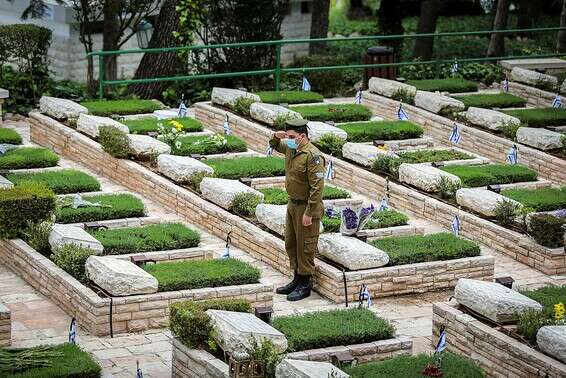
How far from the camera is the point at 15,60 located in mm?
24391

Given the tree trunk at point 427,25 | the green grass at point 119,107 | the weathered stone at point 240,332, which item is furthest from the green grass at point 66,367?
the tree trunk at point 427,25

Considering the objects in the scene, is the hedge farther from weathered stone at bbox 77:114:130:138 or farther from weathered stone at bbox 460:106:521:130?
weathered stone at bbox 77:114:130:138

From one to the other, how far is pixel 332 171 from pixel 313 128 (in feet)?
4.08

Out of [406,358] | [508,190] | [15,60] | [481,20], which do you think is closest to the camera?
[406,358]

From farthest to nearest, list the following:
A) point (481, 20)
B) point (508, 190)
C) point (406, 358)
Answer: point (481, 20) < point (508, 190) < point (406, 358)

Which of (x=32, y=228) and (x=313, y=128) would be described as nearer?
(x=32, y=228)

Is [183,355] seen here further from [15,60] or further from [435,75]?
[435,75]

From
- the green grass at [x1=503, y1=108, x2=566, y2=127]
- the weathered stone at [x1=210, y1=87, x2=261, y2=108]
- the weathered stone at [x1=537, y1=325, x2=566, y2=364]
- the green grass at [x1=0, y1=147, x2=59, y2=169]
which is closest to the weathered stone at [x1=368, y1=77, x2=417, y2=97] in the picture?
the green grass at [x1=503, y1=108, x2=566, y2=127]

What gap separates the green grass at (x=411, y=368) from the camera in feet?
39.5

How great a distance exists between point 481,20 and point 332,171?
839 inches

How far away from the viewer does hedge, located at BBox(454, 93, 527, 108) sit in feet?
76.1

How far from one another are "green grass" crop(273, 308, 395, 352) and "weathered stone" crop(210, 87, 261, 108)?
9491 millimetres

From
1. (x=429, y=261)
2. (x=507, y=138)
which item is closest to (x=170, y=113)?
(x=507, y=138)

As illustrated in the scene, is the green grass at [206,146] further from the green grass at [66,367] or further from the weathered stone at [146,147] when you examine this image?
the green grass at [66,367]
